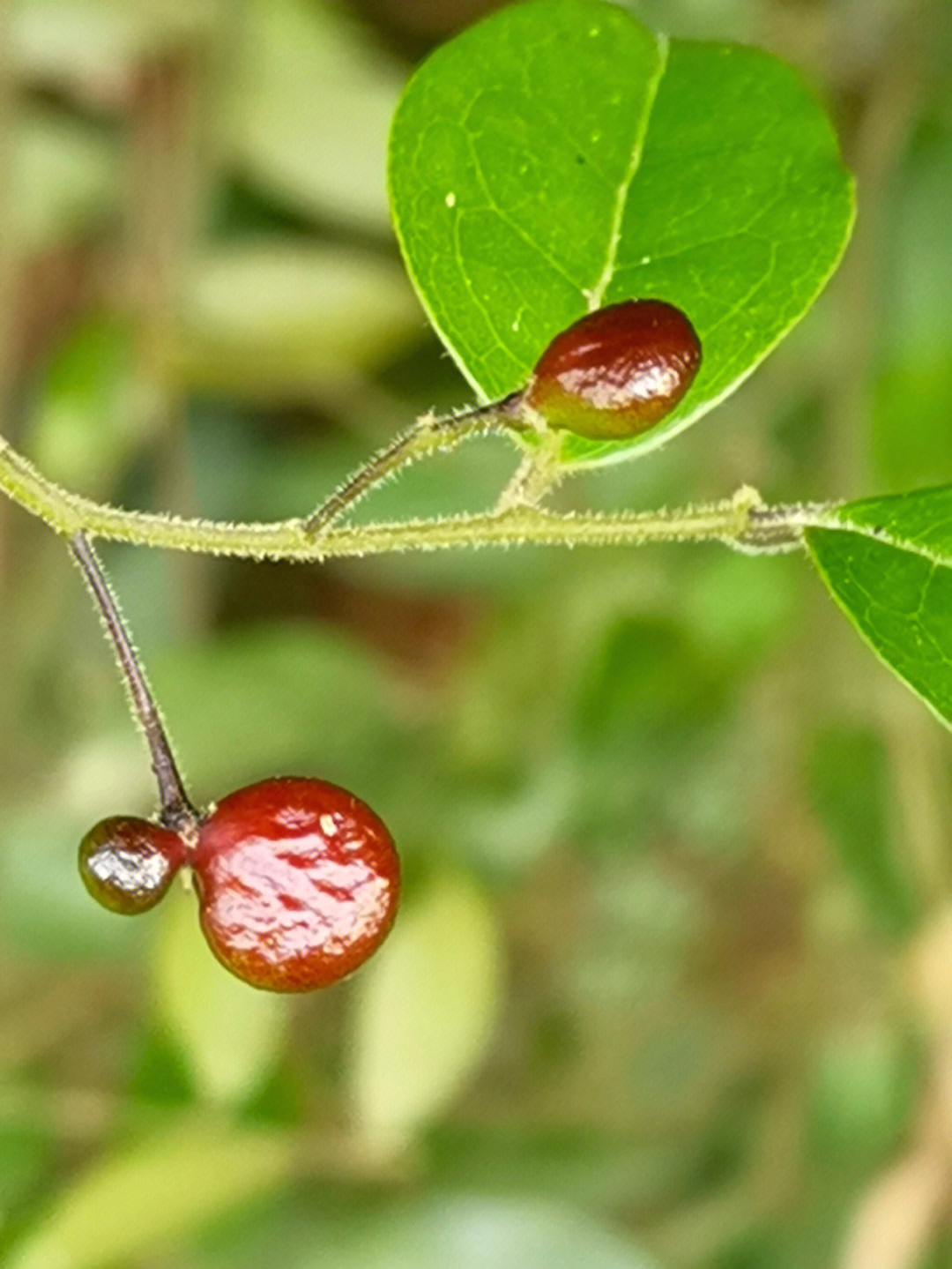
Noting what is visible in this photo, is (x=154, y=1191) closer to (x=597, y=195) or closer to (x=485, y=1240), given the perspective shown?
(x=485, y=1240)

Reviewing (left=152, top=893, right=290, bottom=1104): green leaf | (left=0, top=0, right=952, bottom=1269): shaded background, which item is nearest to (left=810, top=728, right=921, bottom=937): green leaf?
(left=0, top=0, right=952, bottom=1269): shaded background

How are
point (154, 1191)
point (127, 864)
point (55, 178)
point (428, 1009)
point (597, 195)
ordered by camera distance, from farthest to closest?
point (55, 178) < point (428, 1009) < point (154, 1191) < point (597, 195) < point (127, 864)

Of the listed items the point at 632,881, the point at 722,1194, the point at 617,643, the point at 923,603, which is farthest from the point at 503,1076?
the point at 923,603

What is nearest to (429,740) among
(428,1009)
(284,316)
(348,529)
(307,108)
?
(428,1009)

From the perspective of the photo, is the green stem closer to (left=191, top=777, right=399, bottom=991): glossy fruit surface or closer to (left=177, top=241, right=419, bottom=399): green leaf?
(left=191, top=777, right=399, bottom=991): glossy fruit surface

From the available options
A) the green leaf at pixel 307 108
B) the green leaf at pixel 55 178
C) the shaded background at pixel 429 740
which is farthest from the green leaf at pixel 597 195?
the green leaf at pixel 55 178

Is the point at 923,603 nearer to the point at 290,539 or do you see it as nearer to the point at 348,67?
the point at 290,539
